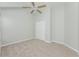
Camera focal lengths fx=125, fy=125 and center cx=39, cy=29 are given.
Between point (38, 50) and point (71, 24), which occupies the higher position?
point (71, 24)

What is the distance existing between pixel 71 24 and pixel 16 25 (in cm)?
127

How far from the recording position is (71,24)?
2.87 metres

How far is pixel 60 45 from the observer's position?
2.91 metres

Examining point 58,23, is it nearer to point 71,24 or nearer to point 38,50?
point 71,24

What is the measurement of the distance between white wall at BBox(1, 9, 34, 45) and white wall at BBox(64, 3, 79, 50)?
82cm

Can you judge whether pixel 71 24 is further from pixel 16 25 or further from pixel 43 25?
pixel 16 25

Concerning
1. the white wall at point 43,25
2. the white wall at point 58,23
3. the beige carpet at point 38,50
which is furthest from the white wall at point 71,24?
the white wall at point 43,25

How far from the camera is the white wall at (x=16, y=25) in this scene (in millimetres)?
2850

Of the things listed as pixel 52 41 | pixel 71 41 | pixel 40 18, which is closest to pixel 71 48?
pixel 71 41

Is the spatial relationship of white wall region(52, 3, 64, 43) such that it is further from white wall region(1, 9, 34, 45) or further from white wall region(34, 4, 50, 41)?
white wall region(1, 9, 34, 45)

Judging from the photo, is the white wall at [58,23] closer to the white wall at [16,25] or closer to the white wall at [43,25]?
the white wall at [43,25]

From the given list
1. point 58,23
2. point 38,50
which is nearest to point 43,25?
point 58,23

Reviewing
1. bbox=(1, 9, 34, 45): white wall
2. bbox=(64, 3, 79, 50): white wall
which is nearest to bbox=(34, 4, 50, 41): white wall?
bbox=(1, 9, 34, 45): white wall

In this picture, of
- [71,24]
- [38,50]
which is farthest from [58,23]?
[38,50]
